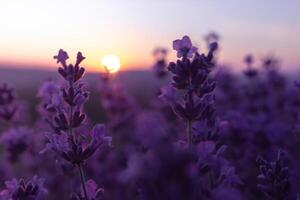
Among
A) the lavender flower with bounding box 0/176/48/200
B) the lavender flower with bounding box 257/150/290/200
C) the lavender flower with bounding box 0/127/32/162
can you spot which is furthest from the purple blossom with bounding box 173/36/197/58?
the lavender flower with bounding box 0/127/32/162

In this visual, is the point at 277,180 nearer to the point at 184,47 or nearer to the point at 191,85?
the point at 191,85

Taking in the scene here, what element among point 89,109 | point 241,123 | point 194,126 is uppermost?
point 194,126

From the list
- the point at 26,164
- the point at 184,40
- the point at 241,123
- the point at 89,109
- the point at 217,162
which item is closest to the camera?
the point at 217,162

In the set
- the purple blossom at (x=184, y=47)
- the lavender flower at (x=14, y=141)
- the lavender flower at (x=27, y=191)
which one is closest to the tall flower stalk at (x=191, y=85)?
the purple blossom at (x=184, y=47)

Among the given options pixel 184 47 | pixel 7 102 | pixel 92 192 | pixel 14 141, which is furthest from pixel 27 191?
pixel 7 102

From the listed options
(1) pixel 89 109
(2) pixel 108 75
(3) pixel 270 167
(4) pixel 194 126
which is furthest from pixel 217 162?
(1) pixel 89 109

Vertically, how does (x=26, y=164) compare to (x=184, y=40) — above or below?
below

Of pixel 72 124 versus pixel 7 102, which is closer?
pixel 72 124

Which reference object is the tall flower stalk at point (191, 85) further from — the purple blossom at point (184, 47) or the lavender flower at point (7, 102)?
the lavender flower at point (7, 102)

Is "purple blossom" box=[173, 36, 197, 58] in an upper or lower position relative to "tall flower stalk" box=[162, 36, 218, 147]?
upper

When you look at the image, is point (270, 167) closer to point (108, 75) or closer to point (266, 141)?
point (266, 141)

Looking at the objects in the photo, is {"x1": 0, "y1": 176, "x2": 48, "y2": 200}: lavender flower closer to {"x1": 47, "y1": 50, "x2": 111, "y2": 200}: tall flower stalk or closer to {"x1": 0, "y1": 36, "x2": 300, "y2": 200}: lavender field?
{"x1": 0, "y1": 36, "x2": 300, "y2": 200}: lavender field
